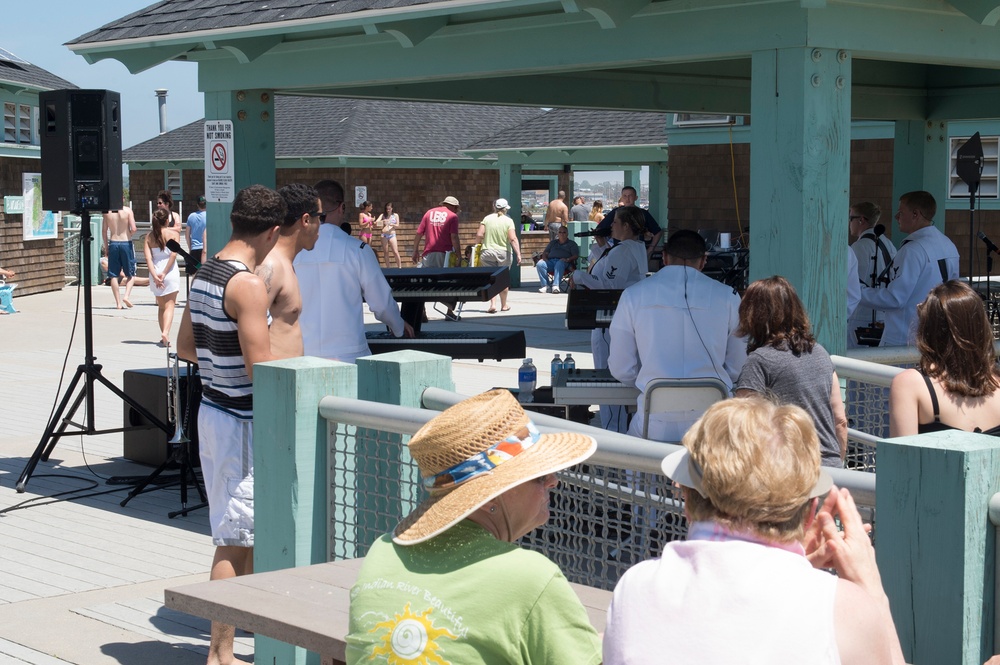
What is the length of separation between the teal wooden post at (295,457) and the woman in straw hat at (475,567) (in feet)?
5.53

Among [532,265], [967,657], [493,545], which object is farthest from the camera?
[532,265]

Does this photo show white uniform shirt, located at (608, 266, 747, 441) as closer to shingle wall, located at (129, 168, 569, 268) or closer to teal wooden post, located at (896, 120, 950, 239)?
teal wooden post, located at (896, 120, 950, 239)

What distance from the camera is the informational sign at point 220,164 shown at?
8.91 metres

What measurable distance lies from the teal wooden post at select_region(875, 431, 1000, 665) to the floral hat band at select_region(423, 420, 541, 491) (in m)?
0.87

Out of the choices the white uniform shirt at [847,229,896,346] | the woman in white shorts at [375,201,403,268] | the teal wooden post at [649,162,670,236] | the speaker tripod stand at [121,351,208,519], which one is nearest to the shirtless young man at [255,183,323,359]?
the speaker tripod stand at [121,351,208,519]

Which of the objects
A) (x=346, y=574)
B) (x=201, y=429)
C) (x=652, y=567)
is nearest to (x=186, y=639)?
(x=201, y=429)

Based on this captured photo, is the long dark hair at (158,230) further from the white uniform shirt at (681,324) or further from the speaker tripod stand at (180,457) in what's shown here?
the white uniform shirt at (681,324)

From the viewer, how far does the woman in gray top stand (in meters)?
5.23

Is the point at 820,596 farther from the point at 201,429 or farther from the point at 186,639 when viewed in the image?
the point at 186,639

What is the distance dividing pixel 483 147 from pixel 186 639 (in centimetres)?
2380

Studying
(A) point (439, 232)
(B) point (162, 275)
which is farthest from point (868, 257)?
(A) point (439, 232)

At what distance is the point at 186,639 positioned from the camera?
18.8 ft

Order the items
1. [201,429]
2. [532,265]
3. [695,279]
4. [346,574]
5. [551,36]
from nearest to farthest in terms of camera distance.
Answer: [346,574], [201,429], [695,279], [551,36], [532,265]

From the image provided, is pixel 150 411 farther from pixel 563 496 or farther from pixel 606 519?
pixel 606 519
